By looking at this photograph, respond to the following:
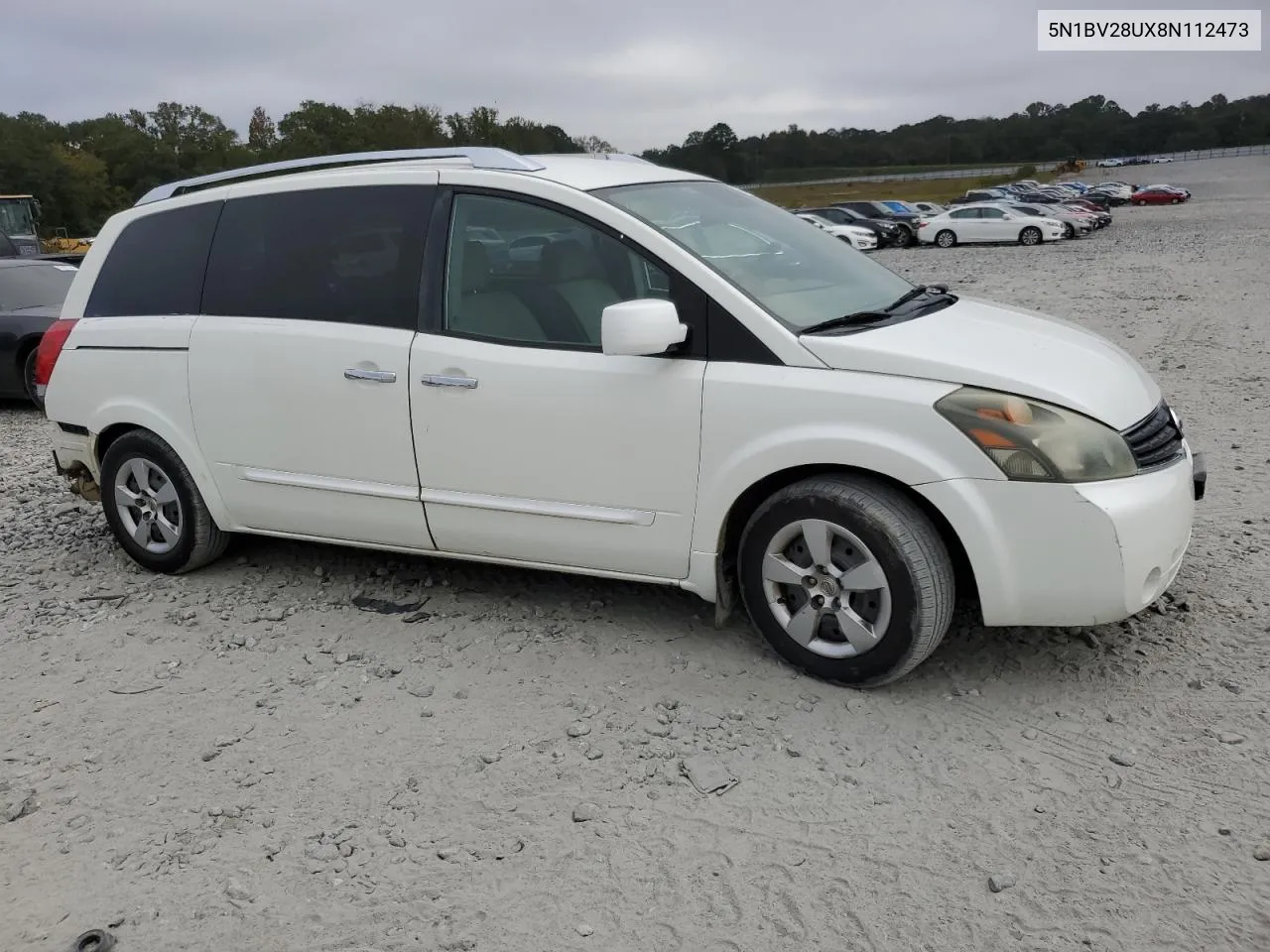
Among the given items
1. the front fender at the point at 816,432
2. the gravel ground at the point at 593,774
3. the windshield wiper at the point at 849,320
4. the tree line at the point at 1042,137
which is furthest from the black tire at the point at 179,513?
the tree line at the point at 1042,137

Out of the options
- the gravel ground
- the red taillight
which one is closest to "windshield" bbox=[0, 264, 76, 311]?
the red taillight

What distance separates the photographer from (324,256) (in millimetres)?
4520

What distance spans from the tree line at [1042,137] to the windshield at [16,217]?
90954 millimetres

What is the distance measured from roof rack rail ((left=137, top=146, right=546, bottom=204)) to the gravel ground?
6.08ft

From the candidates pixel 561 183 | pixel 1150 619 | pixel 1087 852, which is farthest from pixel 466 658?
pixel 1150 619

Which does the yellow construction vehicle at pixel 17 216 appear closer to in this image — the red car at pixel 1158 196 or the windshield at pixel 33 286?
the windshield at pixel 33 286

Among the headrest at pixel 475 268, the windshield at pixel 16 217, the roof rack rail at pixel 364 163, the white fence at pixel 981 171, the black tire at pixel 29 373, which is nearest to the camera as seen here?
the headrest at pixel 475 268

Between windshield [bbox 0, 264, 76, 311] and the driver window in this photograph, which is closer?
the driver window

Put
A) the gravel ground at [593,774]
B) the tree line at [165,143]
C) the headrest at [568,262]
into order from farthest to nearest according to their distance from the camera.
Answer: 1. the tree line at [165,143]
2. the headrest at [568,262]
3. the gravel ground at [593,774]

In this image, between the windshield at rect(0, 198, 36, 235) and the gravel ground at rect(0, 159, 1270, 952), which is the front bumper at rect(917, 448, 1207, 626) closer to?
the gravel ground at rect(0, 159, 1270, 952)

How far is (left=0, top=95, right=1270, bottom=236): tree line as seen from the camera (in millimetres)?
75312

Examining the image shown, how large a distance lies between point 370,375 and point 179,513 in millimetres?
1518

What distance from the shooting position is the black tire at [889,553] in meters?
3.51

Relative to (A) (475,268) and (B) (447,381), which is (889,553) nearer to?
(B) (447,381)
